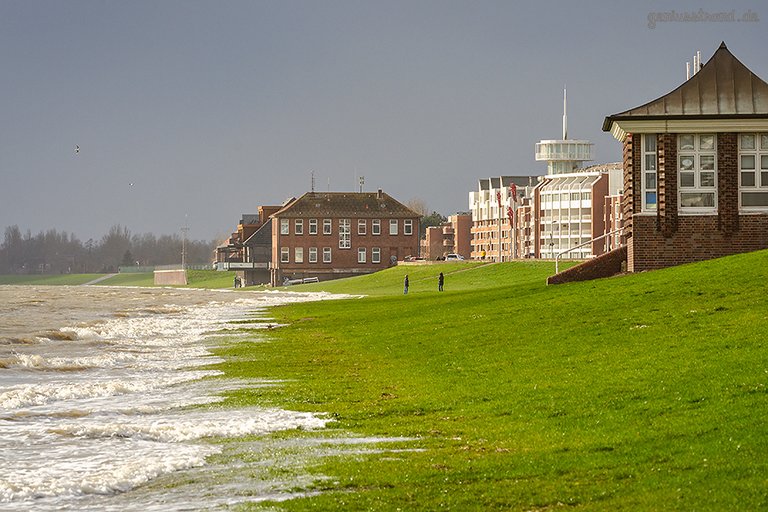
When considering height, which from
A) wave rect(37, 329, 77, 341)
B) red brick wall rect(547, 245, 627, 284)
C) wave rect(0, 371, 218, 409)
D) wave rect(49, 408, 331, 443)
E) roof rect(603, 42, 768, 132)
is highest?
roof rect(603, 42, 768, 132)

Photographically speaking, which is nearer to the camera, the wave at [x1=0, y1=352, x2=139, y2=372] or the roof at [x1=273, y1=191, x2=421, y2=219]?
the wave at [x1=0, y1=352, x2=139, y2=372]

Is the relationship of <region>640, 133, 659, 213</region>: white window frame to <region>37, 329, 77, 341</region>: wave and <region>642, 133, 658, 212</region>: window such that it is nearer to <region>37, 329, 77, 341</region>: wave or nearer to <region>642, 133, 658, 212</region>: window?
<region>642, 133, 658, 212</region>: window

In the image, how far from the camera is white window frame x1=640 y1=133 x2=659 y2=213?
167 feet

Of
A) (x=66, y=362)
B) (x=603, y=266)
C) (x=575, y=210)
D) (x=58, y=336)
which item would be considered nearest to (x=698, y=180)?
(x=603, y=266)

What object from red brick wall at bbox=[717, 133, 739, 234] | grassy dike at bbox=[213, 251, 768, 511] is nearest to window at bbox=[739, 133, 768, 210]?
red brick wall at bbox=[717, 133, 739, 234]

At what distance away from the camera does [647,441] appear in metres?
15.9

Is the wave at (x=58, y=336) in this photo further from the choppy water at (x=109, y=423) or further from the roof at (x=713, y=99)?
the roof at (x=713, y=99)

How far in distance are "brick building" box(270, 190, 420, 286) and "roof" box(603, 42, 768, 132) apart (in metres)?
121

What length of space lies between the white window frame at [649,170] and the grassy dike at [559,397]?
8.33 m

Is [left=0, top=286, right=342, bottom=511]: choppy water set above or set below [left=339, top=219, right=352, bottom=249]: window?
below

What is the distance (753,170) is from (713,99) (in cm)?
333

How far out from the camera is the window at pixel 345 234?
172 metres

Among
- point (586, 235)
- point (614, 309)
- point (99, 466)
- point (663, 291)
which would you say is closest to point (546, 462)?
point (99, 466)

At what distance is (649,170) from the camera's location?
51250 millimetres
